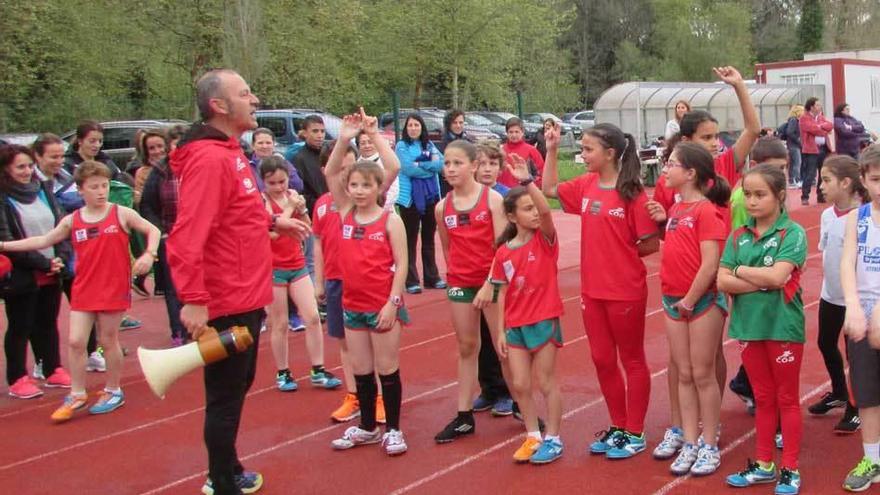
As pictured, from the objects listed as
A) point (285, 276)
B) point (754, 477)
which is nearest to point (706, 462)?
point (754, 477)

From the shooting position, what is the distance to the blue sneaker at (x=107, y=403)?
7090 mm

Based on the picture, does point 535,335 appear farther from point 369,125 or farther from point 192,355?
point 192,355

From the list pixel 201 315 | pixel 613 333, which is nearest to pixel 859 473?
pixel 613 333

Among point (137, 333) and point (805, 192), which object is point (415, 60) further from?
point (137, 333)

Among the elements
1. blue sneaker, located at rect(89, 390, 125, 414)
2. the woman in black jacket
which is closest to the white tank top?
blue sneaker, located at rect(89, 390, 125, 414)

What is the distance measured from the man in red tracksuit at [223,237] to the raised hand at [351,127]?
1.13 metres

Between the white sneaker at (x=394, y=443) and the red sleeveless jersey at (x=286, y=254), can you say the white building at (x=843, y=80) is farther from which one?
the white sneaker at (x=394, y=443)

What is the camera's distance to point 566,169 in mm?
25734

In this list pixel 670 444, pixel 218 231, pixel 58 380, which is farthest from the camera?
pixel 58 380

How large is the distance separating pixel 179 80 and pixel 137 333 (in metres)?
22.5

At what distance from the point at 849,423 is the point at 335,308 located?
3.20 meters

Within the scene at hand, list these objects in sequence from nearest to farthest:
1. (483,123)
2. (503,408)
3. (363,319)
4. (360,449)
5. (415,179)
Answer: (363,319), (360,449), (503,408), (415,179), (483,123)

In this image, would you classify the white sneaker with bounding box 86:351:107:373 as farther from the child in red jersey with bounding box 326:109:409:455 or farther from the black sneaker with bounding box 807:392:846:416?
the black sneaker with bounding box 807:392:846:416

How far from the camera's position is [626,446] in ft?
18.0
